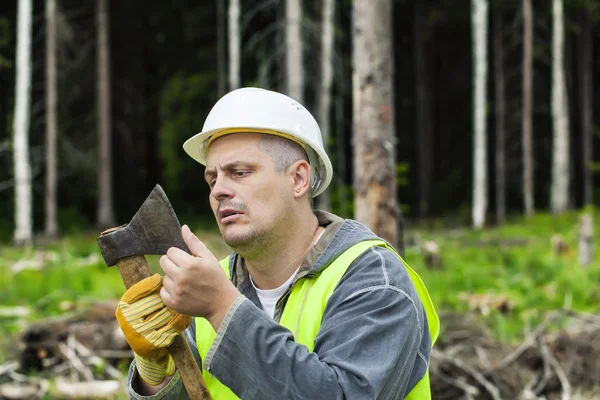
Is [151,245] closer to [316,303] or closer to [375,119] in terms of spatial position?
[316,303]

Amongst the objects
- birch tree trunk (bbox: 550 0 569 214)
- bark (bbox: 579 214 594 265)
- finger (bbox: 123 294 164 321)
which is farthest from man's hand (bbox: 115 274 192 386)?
birch tree trunk (bbox: 550 0 569 214)

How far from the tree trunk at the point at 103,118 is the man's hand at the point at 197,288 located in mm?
18368

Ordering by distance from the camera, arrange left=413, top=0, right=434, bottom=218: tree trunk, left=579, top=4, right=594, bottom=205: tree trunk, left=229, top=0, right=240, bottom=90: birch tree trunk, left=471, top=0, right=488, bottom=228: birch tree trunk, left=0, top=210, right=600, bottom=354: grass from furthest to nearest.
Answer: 1. left=413, top=0, right=434, bottom=218: tree trunk
2. left=579, top=4, right=594, bottom=205: tree trunk
3. left=471, top=0, right=488, bottom=228: birch tree trunk
4. left=229, top=0, right=240, bottom=90: birch tree trunk
5. left=0, top=210, right=600, bottom=354: grass

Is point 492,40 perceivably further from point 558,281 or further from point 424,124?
point 558,281

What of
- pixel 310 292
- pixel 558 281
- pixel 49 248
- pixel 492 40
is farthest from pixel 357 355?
pixel 492 40

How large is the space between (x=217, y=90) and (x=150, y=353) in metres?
20.0

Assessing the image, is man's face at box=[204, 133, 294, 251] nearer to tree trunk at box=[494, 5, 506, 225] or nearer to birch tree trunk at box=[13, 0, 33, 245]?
A: birch tree trunk at box=[13, 0, 33, 245]

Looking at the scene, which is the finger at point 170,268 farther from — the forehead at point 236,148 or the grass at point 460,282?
the grass at point 460,282

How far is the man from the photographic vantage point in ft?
7.31

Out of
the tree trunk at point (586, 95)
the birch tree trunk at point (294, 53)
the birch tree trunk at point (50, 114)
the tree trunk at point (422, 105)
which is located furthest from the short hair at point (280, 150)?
the tree trunk at point (586, 95)

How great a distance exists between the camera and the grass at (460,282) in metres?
8.14

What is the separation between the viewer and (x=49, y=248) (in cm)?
1484

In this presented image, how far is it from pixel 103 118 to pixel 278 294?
60.7ft

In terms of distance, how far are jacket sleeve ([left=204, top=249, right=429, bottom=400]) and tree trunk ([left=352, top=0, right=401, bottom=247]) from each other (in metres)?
3.31
